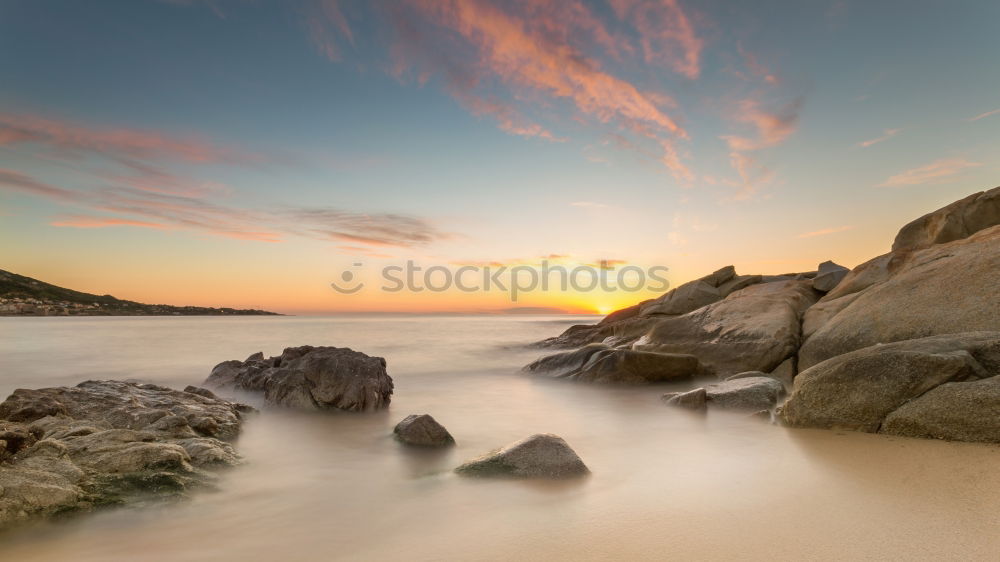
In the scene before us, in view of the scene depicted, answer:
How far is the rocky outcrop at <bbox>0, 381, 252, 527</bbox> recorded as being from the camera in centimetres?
383

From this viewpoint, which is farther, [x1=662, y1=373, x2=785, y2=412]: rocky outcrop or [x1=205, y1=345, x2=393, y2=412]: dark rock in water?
[x1=205, y1=345, x2=393, y2=412]: dark rock in water

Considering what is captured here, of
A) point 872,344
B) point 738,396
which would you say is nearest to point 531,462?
point 738,396

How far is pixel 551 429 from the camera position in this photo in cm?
742

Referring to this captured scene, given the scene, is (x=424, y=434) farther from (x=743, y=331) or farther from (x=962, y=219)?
(x=962, y=219)

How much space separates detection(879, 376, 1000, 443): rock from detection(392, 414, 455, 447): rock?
5.01m

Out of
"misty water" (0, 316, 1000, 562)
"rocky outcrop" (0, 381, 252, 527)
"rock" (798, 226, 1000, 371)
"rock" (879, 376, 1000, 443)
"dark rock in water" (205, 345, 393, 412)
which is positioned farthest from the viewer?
"dark rock in water" (205, 345, 393, 412)

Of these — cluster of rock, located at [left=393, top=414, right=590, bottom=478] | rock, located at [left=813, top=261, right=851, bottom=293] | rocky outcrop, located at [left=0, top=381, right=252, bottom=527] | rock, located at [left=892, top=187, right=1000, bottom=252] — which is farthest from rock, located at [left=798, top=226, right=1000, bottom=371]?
rocky outcrop, located at [left=0, top=381, right=252, bottom=527]

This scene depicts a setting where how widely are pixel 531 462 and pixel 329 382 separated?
5360 mm

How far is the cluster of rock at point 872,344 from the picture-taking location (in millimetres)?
5359

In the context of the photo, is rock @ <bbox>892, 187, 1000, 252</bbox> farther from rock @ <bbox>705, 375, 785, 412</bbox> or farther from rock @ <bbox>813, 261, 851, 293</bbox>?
rock @ <bbox>705, 375, 785, 412</bbox>

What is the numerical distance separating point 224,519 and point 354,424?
3871 mm

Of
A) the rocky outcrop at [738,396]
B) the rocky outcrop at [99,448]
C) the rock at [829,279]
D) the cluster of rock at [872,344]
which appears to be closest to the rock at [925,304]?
the cluster of rock at [872,344]

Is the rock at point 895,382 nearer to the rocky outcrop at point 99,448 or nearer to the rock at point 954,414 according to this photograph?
the rock at point 954,414

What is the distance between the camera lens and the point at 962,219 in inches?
484
